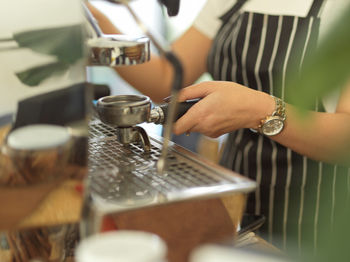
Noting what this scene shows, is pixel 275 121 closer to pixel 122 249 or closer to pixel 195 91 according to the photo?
pixel 195 91

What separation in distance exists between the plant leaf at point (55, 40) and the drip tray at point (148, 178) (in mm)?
186

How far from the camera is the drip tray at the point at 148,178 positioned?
→ 1.84ft

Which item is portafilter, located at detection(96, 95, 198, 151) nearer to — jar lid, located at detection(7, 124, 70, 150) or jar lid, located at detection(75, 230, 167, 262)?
jar lid, located at detection(7, 124, 70, 150)

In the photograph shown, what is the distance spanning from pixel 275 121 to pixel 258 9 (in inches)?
13.4

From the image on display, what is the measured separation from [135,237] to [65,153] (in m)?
0.15

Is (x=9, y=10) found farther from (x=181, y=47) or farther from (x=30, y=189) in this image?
(x=181, y=47)

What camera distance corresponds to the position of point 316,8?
40.3 inches

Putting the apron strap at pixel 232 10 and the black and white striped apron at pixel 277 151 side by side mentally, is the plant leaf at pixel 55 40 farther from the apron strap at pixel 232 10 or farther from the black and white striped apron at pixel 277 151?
the apron strap at pixel 232 10

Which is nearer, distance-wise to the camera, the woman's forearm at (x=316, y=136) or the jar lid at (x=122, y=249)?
the jar lid at (x=122, y=249)

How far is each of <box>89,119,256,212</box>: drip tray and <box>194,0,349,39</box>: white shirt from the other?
39cm

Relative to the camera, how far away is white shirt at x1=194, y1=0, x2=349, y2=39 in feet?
3.30

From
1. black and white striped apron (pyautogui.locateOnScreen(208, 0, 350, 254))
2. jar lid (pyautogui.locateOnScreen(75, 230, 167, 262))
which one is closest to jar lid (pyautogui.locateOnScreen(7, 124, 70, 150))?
jar lid (pyautogui.locateOnScreen(75, 230, 167, 262))

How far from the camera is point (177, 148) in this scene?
0.74 meters

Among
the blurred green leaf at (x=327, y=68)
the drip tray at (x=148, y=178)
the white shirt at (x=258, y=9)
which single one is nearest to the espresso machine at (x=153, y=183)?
the drip tray at (x=148, y=178)
